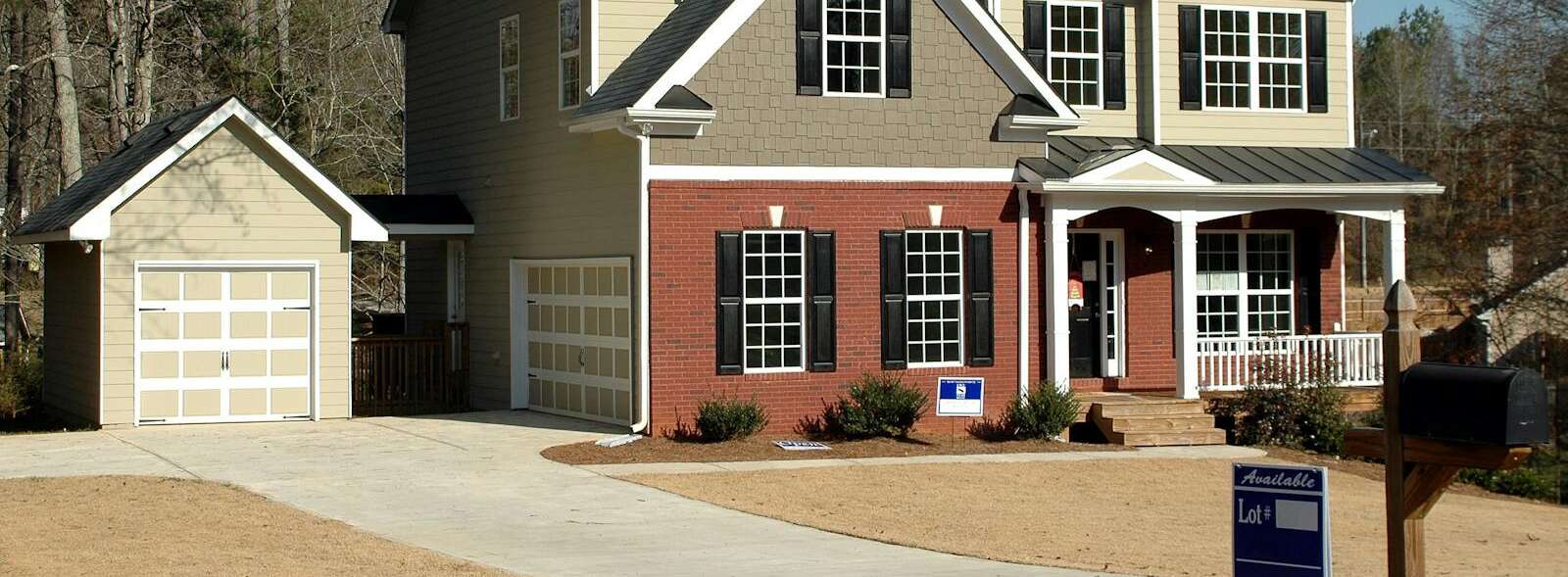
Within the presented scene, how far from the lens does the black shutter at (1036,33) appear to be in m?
24.5

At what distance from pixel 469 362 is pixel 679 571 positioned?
1508 cm

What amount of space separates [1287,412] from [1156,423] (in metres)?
1.85

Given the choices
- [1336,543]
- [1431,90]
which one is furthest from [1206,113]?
[1431,90]

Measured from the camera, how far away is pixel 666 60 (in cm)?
2088

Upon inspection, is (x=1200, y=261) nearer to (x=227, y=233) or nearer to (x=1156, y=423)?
(x=1156, y=423)

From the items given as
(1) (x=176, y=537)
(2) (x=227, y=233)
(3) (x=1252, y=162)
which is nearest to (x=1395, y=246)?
(3) (x=1252, y=162)

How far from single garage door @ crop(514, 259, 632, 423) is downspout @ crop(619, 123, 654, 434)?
2.29ft

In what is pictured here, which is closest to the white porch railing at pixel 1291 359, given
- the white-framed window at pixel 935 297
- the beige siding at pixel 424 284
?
the white-framed window at pixel 935 297

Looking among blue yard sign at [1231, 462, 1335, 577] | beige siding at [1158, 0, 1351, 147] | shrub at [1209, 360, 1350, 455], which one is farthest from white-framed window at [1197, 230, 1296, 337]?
blue yard sign at [1231, 462, 1335, 577]

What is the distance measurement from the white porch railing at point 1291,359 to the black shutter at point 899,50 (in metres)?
5.69

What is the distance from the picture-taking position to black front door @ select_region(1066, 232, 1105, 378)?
24844 mm

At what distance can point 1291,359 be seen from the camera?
23719 millimetres

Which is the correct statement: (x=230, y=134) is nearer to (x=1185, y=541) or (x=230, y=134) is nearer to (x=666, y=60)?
(x=666, y=60)

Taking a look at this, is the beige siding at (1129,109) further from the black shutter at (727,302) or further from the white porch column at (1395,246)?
the black shutter at (727,302)
